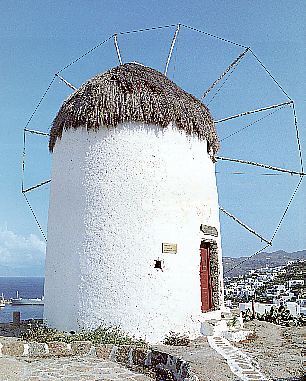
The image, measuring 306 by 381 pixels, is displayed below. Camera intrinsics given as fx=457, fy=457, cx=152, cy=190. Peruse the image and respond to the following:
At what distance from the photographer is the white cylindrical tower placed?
10383 mm

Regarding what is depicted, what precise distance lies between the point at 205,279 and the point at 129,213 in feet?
9.62

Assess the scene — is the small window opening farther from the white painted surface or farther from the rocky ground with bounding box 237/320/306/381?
the rocky ground with bounding box 237/320/306/381

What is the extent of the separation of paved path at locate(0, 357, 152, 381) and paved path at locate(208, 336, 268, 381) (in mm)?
1520

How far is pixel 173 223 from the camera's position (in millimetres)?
10859

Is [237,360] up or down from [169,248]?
down

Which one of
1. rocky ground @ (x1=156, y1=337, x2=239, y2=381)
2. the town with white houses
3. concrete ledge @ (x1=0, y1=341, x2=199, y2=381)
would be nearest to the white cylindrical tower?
rocky ground @ (x1=156, y1=337, x2=239, y2=381)

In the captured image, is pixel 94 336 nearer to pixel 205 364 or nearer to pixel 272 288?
pixel 205 364

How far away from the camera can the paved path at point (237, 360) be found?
23.3ft

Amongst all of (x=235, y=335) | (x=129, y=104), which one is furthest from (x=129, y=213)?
(x=235, y=335)

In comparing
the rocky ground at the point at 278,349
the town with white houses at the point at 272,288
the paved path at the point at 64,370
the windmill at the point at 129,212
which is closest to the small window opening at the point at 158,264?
the windmill at the point at 129,212

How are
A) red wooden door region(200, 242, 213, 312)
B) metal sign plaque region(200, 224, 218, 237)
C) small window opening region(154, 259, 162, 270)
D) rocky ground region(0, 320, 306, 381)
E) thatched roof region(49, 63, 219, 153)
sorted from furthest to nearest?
red wooden door region(200, 242, 213, 312), metal sign plaque region(200, 224, 218, 237), thatched roof region(49, 63, 219, 153), small window opening region(154, 259, 162, 270), rocky ground region(0, 320, 306, 381)

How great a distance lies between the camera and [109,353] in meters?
8.96

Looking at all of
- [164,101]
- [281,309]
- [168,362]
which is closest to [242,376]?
[168,362]

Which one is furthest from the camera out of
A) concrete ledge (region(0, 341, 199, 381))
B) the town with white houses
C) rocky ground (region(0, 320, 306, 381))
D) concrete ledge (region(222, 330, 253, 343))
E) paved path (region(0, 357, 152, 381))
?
the town with white houses
